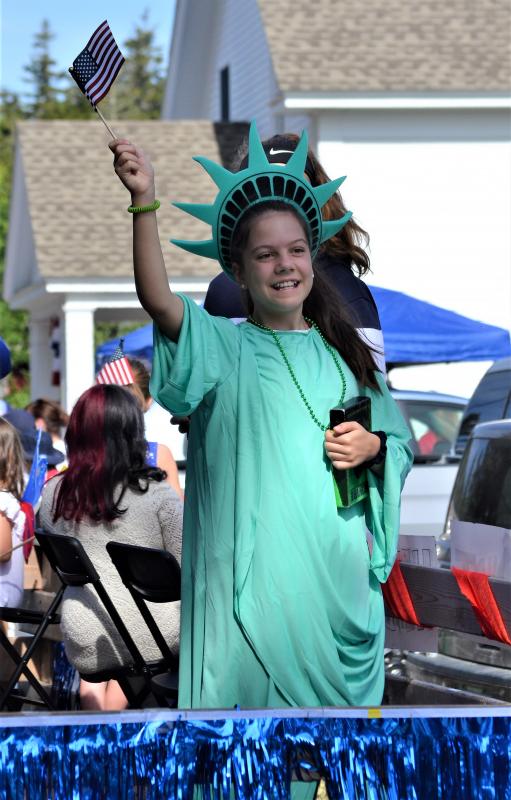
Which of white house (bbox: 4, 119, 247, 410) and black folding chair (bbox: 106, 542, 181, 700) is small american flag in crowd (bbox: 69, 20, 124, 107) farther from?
white house (bbox: 4, 119, 247, 410)

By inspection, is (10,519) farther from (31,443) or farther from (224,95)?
(224,95)

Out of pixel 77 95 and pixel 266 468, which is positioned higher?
pixel 77 95

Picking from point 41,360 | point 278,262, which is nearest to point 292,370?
point 278,262

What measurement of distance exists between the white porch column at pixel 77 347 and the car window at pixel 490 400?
10.8 meters

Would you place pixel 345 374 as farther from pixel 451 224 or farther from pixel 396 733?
pixel 451 224

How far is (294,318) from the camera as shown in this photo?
318 centimetres

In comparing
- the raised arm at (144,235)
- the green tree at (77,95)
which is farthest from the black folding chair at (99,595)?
the green tree at (77,95)

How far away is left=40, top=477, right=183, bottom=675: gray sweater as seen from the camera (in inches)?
209

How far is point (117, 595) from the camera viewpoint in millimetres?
5461

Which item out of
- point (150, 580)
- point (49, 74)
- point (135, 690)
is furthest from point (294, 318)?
point (49, 74)

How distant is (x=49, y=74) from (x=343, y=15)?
66271mm

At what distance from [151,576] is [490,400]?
3.91 m

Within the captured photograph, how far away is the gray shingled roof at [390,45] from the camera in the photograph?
716 inches

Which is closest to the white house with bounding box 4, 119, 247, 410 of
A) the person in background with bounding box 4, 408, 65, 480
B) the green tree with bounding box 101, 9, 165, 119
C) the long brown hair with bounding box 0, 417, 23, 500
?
the person in background with bounding box 4, 408, 65, 480
